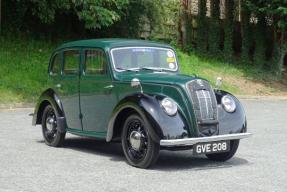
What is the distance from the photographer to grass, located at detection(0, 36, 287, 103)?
1784 centimetres

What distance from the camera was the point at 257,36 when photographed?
88.3 ft

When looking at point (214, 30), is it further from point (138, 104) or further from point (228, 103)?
point (138, 104)

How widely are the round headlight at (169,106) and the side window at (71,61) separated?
7.02 ft

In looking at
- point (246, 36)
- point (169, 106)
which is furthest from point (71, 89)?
point (246, 36)

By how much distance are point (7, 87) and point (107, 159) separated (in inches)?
369

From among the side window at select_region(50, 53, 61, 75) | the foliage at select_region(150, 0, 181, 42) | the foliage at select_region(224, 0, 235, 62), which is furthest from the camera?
the foliage at select_region(224, 0, 235, 62)

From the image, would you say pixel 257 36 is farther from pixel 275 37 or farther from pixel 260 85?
pixel 260 85

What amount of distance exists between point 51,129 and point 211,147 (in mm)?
3233

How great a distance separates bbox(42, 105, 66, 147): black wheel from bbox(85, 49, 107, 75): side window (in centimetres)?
112

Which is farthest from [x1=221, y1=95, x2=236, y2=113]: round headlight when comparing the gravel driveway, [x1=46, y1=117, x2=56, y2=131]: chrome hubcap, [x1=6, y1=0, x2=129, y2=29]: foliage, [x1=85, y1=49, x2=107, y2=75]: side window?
[x1=6, y1=0, x2=129, y2=29]: foliage

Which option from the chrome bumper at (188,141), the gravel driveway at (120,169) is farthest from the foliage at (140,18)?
the chrome bumper at (188,141)

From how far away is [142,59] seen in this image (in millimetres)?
9414

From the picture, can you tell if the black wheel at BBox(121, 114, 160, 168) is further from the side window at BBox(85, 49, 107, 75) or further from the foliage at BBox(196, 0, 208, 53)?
the foliage at BBox(196, 0, 208, 53)

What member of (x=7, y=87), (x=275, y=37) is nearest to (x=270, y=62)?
(x=275, y=37)
